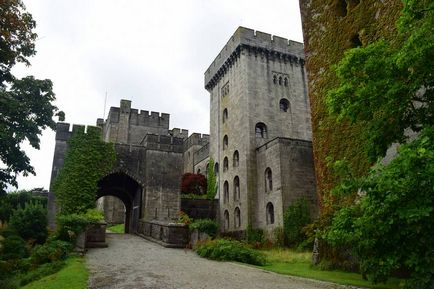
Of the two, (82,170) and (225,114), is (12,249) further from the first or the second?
(225,114)

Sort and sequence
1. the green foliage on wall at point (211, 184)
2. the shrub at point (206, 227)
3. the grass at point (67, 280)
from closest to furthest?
the grass at point (67, 280) < the shrub at point (206, 227) < the green foliage on wall at point (211, 184)

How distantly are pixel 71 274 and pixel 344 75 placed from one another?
826 cm

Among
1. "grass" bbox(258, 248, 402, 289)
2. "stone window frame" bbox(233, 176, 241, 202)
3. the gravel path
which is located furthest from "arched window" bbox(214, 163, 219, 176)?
the gravel path

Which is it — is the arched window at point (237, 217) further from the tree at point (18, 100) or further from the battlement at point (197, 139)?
the battlement at point (197, 139)

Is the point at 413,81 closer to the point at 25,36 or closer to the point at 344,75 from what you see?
the point at 344,75

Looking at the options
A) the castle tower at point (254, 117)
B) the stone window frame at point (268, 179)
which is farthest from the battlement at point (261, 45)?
the stone window frame at point (268, 179)

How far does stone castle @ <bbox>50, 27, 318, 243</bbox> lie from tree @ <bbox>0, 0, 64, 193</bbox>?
5.32 feet

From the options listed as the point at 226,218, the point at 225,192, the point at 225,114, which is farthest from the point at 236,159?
the point at 225,114

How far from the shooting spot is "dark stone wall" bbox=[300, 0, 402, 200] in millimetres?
13266

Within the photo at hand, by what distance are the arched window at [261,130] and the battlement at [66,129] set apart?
42.9 ft

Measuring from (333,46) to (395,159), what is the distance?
1025 centimetres

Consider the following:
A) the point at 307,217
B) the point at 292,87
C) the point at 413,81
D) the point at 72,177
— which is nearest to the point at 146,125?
the point at 292,87

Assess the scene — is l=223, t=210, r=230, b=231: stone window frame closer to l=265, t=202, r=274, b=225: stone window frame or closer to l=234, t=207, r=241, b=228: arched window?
l=234, t=207, r=241, b=228: arched window

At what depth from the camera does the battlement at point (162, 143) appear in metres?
26.1
